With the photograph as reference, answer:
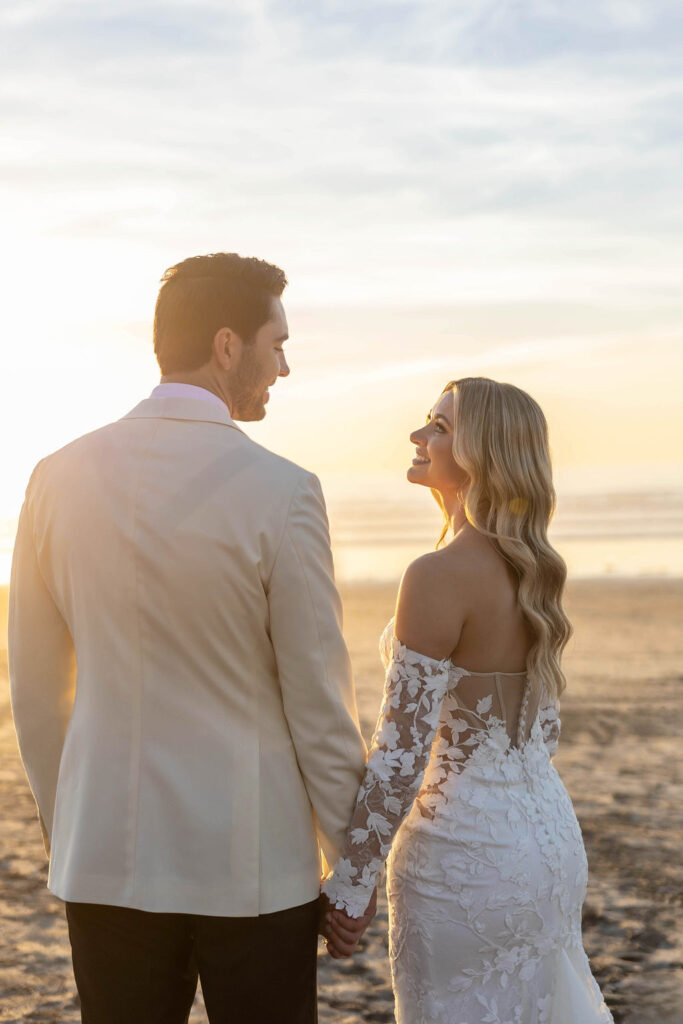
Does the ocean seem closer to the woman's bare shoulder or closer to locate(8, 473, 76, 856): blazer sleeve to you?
the woman's bare shoulder

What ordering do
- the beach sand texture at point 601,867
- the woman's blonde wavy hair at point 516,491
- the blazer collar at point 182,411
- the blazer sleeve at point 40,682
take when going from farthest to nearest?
1. the beach sand texture at point 601,867
2. the woman's blonde wavy hair at point 516,491
3. the blazer sleeve at point 40,682
4. the blazer collar at point 182,411

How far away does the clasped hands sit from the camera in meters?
2.69

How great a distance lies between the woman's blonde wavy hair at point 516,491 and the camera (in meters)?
2.93

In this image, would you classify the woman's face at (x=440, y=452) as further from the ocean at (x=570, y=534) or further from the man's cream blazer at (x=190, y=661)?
the ocean at (x=570, y=534)

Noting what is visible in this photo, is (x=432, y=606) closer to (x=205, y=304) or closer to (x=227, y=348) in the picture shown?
(x=227, y=348)

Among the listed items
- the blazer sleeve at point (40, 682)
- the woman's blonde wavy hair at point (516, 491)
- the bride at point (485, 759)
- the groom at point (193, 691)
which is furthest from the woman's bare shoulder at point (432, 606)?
the blazer sleeve at point (40, 682)

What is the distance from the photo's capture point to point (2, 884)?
5.58 m

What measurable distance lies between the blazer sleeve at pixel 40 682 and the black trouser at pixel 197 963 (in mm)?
322

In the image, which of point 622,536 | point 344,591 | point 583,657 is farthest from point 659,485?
point 583,657

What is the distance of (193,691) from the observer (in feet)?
Answer: 7.82

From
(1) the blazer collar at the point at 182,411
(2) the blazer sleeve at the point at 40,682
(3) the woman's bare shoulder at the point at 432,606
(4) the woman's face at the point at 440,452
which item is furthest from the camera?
(4) the woman's face at the point at 440,452

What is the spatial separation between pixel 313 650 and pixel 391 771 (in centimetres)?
47

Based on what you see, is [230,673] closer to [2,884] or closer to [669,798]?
[2,884]

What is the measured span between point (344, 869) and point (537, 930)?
0.59 m
